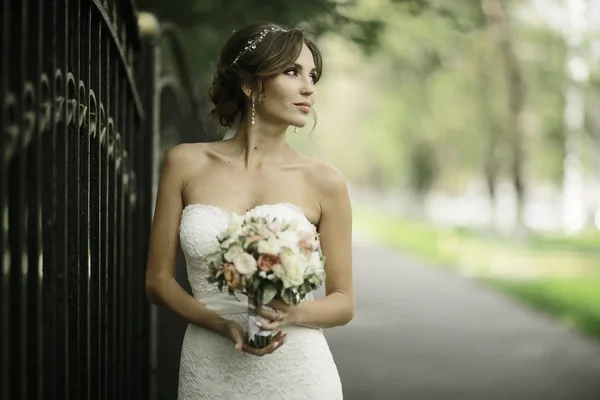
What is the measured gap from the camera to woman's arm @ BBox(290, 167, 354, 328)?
3.73m

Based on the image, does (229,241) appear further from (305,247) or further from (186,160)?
(186,160)

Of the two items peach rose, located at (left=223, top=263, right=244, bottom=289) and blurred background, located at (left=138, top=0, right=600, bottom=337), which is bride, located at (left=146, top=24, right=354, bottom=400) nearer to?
peach rose, located at (left=223, top=263, right=244, bottom=289)

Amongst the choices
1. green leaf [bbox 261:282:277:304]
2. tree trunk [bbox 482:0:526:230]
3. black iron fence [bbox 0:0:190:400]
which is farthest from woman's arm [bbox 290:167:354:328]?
tree trunk [bbox 482:0:526:230]

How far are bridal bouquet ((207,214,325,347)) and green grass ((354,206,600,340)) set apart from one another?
10.3 meters

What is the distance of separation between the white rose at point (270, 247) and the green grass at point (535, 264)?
412 inches

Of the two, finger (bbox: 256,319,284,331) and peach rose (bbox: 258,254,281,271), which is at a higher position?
peach rose (bbox: 258,254,281,271)

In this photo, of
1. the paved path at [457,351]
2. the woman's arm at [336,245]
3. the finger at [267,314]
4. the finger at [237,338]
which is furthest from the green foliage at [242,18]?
the finger at [267,314]

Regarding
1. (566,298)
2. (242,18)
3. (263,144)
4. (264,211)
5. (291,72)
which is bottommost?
(566,298)

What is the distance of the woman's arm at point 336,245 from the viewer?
12.2 feet

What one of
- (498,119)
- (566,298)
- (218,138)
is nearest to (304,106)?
(218,138)

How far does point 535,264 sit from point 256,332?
68.9ft

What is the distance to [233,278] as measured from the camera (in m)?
3.26

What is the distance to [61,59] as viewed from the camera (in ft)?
9.48

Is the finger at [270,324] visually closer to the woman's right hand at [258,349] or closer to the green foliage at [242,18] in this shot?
the woman's right hand at [258,349]
